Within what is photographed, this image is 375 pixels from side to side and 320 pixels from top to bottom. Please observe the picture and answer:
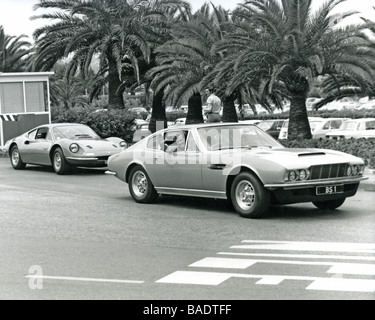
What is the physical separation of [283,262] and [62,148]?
36.5 feet

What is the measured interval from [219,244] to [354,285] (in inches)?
98.7

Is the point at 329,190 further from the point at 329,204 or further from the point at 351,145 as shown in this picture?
the point at 351,145

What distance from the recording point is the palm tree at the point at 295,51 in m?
19.5

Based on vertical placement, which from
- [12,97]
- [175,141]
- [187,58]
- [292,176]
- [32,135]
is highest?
[187,58]

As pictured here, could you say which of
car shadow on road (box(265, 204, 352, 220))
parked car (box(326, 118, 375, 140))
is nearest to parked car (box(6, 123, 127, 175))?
car shadow on road (box(265, 204, 352, 220))

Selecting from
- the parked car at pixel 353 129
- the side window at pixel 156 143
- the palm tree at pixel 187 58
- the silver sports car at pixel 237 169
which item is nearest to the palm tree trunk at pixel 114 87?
the palm tree at pixel 187 58

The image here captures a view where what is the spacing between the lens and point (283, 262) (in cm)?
748

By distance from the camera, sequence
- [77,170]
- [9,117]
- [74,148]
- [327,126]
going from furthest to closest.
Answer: [327,126], [9,117], [77,170], [74,148]

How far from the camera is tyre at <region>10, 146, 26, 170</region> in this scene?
1914cm

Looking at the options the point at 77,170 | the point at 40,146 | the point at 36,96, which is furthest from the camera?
the point at 36,96

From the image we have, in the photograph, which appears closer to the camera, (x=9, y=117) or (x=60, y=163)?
(x=60, y=163)

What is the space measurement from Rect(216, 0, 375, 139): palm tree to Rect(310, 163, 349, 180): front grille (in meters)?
8.84

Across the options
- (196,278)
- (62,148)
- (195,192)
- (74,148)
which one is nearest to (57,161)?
(62,148)
